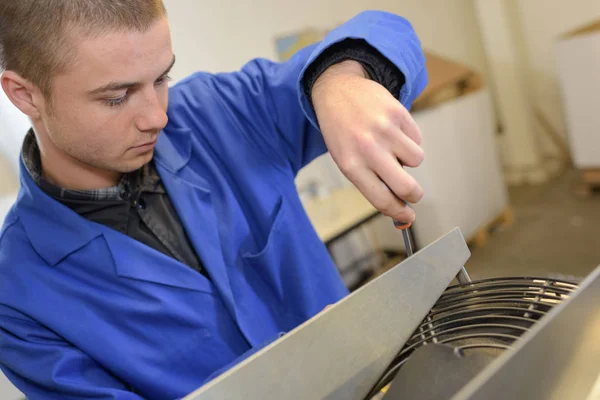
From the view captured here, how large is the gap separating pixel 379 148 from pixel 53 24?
1.41 ft

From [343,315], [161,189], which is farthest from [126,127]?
[343,315]

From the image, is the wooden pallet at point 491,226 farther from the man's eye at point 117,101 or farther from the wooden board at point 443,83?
the man's eye at point 117,101

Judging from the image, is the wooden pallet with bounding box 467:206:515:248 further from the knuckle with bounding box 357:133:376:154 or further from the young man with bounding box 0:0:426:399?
the knuckle with bounding box 357:133:376:154

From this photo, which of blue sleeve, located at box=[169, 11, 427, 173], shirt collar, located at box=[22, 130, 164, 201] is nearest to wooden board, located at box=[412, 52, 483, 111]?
blue sleeve, located at box=[169, 11, 427, 173]

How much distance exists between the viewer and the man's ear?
2.15 ft

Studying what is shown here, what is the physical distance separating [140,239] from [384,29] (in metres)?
0.50

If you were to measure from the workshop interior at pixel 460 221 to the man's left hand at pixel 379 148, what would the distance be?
0.07 meters

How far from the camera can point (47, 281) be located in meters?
0.71

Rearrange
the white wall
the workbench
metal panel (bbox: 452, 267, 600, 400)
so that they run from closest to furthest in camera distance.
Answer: metal panel (bbox: 452, 267, 600, 400) < the workbench < the white wall

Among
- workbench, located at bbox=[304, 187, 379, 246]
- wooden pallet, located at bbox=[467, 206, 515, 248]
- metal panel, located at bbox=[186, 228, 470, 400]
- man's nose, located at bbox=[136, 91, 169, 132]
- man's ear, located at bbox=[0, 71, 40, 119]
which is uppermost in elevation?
man's ear, located at bbox=[0, 71, 40, 119]

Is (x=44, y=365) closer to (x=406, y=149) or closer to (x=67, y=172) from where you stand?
(x=67, y=172)

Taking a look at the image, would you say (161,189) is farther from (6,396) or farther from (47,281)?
(6,396)

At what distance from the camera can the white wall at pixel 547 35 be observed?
3.04 meters

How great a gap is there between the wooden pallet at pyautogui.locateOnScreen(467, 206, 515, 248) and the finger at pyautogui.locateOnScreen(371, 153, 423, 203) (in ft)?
7.25
